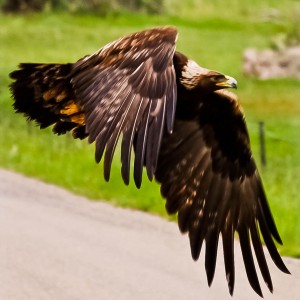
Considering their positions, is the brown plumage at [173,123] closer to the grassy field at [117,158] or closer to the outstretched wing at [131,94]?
the outstretched wing at [131,94]

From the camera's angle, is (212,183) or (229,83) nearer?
(229,83)

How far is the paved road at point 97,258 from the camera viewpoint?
9.34 m

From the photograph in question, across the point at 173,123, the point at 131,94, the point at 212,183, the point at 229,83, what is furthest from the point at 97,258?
the point at 131,94

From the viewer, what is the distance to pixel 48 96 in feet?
25.5

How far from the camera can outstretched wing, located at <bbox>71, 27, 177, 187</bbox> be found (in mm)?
6391

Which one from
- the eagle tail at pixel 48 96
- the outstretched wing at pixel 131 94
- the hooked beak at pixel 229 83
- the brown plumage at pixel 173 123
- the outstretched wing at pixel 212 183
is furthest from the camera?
the outstretched wing at pixel 212 183

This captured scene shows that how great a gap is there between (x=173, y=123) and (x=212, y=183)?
772 mm

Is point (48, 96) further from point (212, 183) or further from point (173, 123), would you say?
point (212, 183)

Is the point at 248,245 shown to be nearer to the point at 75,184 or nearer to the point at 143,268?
the point at 143,268

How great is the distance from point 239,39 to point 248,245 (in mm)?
22074

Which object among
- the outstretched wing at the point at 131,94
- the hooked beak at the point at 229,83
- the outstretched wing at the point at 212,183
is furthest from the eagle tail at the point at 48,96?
the hooked beak at the point at 229,83

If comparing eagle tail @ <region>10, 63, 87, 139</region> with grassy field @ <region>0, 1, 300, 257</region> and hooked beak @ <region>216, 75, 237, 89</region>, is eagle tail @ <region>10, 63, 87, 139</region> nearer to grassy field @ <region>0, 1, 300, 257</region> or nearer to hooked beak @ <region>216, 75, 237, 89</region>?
hooked beak @ <region>216, 75, 237, 89</region>

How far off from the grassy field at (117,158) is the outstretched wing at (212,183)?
222 cm

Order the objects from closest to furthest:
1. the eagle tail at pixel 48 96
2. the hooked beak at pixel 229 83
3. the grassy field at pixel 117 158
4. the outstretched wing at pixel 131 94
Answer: the outstretched wing at pixel 131 94
the eagle tail at pixel 48 96
the hooked beak at pixel 229 83
the grassy field at pixel 117 158
